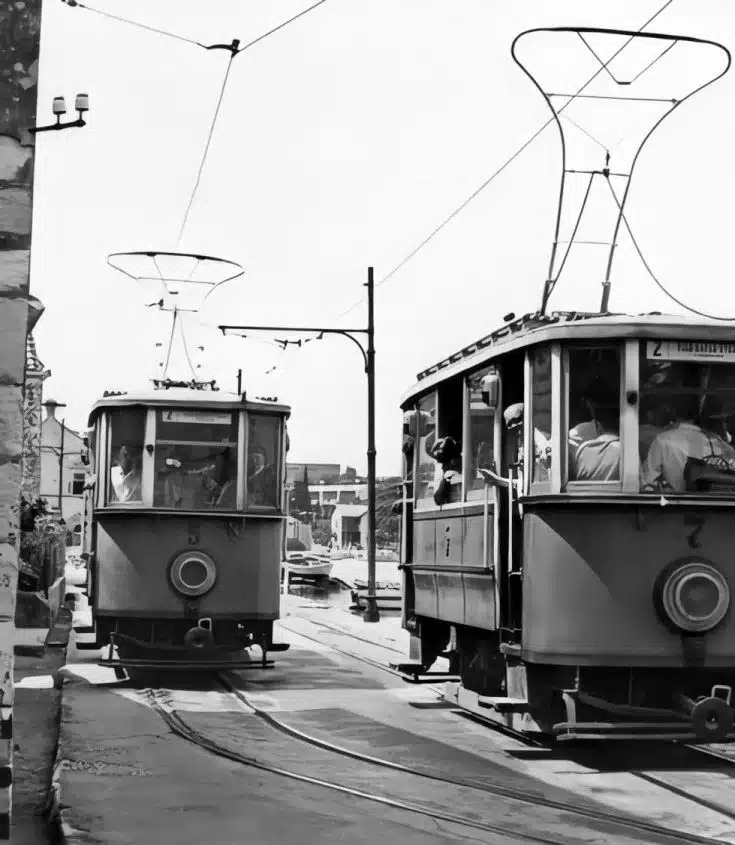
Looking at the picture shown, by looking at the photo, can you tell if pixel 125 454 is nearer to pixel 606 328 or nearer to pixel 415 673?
pixel 415 673

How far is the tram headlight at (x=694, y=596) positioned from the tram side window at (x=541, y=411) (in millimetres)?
1072

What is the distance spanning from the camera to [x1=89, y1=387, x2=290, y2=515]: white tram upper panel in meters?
15.4

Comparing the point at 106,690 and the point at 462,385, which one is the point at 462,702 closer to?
the point at 462,385

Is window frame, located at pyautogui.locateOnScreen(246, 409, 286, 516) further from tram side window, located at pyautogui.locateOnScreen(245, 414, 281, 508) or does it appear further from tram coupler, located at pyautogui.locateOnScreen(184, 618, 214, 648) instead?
tram coupler, located at pyautogui.locateOnScreen(184, 618, 214, 648)

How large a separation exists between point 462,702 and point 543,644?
2157mm

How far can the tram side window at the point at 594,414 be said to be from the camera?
10164 millimetres

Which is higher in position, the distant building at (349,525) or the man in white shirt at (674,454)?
the distant building at (349,525)

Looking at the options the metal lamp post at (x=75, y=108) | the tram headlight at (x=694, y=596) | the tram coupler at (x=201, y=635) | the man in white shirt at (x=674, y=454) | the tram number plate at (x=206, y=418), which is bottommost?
the tram coupler at (x=201, y=635)

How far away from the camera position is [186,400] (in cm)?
1539

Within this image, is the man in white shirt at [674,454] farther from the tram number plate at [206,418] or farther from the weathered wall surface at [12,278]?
the tram number plate at [206,418]

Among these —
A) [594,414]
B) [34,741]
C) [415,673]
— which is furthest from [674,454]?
[34,741]

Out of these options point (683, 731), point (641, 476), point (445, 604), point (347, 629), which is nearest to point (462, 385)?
point (445, 604)

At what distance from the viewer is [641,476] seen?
10.0 meters

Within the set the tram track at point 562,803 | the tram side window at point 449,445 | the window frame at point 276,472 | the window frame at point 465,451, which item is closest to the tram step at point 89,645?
the window frame at point 276,472
